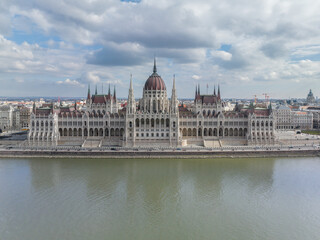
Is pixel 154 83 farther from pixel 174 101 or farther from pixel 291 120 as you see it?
pixel 291 120

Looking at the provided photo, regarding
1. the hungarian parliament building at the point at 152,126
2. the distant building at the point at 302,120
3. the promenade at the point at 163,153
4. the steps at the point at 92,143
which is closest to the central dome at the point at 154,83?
the hungarian parliament building at the point at 152,126

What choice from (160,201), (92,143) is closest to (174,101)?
(92,143)

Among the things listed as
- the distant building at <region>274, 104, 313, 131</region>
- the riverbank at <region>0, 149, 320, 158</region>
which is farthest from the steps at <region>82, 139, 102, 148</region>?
the distant building at <region>274, 104, 313, 131</region>

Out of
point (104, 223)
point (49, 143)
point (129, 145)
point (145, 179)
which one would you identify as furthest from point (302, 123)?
point (104, 223)

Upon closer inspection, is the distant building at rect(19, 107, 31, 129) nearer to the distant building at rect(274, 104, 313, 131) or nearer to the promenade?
the promenade

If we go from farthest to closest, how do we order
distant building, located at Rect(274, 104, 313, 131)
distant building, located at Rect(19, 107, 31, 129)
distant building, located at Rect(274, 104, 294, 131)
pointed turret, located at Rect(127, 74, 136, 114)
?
distant building, located at Rect(19, 107, 31, 129) < distant building, located at Rect(274, 104, 294, 131) < distant building, located at Rect(274, 104, 313, 131) < pointed turret, located at Rect(127, 74, 136, 114)

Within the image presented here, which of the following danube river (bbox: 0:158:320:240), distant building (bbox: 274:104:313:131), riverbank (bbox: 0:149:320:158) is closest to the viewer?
danube river (bbox: 0:158:320:240)
